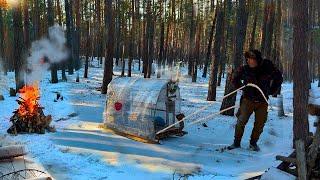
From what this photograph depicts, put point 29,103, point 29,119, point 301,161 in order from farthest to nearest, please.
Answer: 1. point 29,103
2. point 29,119
3. point 301,161

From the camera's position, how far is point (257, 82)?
30.2 ft

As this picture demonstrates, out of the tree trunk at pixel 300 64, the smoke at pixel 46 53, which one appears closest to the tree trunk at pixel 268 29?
the smoke at pixel 46 53

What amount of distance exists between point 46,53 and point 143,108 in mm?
28935

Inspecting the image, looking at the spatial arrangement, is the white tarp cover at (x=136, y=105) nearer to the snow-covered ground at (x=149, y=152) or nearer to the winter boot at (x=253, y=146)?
the snow-covered ground at (x=149, y=152)

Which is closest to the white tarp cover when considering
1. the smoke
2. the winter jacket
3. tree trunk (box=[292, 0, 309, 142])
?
the winter jacket

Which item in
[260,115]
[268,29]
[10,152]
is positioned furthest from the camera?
[268,29]

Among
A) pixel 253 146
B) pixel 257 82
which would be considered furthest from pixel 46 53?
pixel 257 82

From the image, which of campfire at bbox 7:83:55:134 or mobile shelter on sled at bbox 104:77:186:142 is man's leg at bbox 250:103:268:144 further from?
campfire at bbox 7:83:55:134

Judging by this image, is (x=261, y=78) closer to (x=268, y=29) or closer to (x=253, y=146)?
(x=253, y=146)

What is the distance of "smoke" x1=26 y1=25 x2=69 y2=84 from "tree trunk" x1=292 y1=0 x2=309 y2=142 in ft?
61.7

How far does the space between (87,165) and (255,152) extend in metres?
3.80

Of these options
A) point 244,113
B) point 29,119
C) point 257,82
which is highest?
point 257,82

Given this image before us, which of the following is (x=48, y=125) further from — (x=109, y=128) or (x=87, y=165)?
(x=87, y=165)

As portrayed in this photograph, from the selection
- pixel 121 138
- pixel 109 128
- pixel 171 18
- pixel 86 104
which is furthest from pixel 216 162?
pixel 171 18
